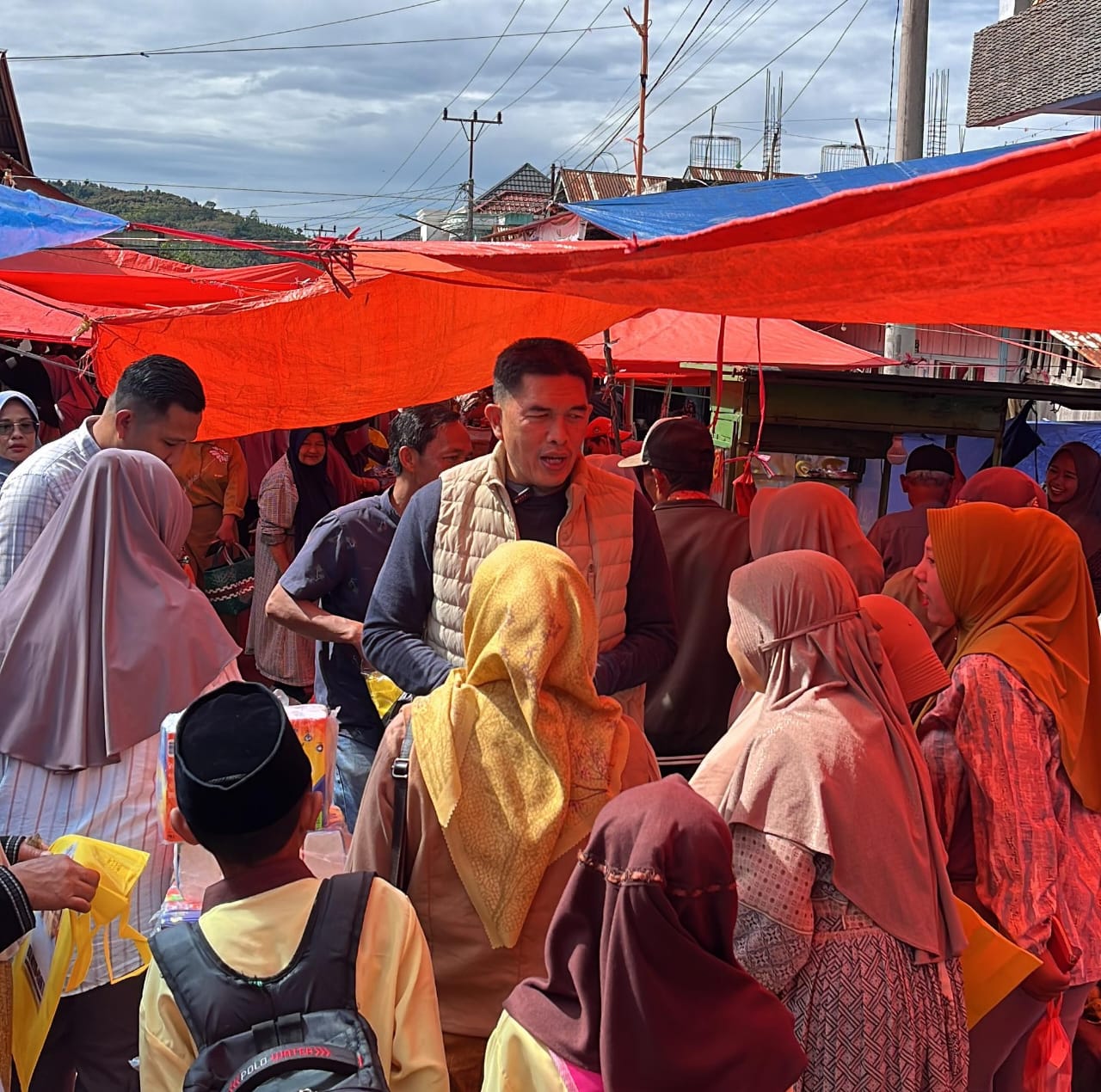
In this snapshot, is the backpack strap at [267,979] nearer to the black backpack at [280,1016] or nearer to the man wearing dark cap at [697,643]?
the black backpack at [280,1016]

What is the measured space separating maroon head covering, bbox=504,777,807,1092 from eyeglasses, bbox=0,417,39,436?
446 centimetres

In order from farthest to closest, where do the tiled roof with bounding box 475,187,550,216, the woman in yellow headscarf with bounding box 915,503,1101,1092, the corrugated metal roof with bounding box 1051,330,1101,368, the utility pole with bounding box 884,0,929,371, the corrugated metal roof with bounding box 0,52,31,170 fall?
the tiled roof with bounding box 475,187,550,216 → the corrugated metal roof with bounding box 0,52,31,170 → the utility pole with bounding box 884,0,929,371 → the corrugated metal roof with bounding box 1051,330,1101,368 → the woman in yellow headscarf with bounding box 915,503,1101,1092

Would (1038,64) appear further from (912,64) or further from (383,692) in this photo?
(383,692)

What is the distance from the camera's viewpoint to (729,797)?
2.32 metres

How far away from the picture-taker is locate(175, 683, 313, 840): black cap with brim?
1.75 meters

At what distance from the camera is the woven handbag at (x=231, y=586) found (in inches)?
267

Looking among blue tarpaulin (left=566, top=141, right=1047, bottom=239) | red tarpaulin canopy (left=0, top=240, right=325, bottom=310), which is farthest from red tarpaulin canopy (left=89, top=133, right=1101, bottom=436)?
blue tarpaulin (left=566, top=141, right=1047, bottom=239)

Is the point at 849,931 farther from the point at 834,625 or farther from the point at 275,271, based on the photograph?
the point at 275,271

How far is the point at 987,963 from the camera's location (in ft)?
8.28

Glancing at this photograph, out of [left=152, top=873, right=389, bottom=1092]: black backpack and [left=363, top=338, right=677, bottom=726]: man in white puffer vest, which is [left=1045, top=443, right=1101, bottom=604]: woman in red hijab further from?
[left=152, top=873, right=389, bottom=1092]: black backpack

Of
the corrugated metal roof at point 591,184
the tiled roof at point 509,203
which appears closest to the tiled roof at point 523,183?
the tiled roof at point 509,203

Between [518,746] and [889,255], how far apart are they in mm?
1559

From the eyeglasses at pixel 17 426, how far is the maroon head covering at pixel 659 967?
176 inches

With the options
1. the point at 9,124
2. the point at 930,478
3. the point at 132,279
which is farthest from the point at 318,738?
the point at 9,124
